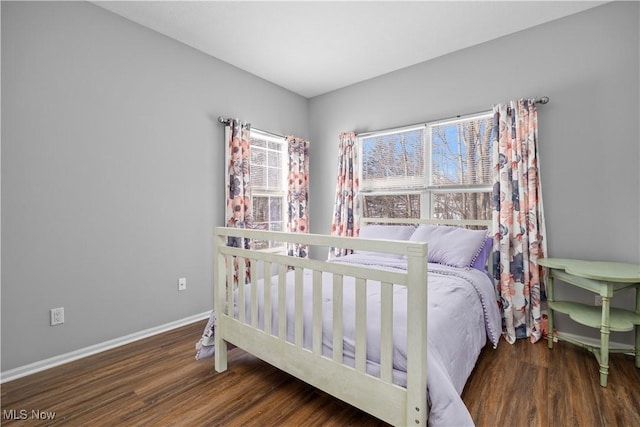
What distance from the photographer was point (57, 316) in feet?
6.54

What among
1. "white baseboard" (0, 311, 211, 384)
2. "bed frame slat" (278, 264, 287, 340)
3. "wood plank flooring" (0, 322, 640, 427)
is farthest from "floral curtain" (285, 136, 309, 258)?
"bed frame slat" (278, 264, 287, 340)

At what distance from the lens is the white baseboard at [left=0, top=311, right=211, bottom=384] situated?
183 centimetres

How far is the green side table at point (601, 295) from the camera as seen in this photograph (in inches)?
68.8

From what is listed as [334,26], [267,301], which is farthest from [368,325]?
[334,26]

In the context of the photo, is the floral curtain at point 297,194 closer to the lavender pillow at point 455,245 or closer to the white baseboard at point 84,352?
the white baseboard at point 84,352

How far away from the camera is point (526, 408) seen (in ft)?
5.04

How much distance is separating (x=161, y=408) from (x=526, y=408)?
1.89 m

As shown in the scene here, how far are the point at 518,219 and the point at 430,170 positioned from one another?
93 centimetres

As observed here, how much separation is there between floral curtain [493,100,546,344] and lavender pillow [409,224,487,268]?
0.27 meters

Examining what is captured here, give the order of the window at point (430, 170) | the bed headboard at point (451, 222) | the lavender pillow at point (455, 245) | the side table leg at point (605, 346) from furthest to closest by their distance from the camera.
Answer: the window at point (430, 170), the bed headboard at point (451, 222), the lavender pillow at point (455, 245), the side table leg at point (605, 346)

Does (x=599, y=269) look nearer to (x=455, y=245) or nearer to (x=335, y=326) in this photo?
(x=455, y=245)

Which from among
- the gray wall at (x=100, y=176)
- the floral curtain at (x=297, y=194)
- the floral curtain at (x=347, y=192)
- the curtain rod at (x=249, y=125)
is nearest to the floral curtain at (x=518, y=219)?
the floral curtain at (x=347, y=192)

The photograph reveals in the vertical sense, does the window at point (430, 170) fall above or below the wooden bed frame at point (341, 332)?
above

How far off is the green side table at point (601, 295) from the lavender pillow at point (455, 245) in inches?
18.0
